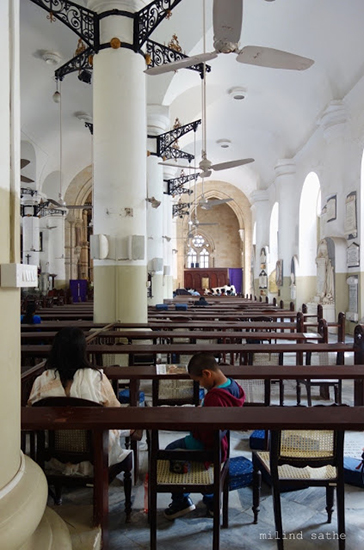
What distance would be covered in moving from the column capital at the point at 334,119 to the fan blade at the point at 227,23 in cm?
783

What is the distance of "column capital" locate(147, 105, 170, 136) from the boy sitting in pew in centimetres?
1012

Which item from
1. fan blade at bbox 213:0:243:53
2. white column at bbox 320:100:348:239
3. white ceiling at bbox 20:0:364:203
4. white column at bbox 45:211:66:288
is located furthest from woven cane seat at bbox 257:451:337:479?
white column at bbox 45:211:66:288

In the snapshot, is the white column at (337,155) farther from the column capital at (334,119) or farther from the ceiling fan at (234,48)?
the ceiling fan at (234,48)

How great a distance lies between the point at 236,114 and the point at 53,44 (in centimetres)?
842

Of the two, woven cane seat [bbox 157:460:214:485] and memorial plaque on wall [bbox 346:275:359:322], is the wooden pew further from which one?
memorial plaque on wall [bbox 346:275:359:322]

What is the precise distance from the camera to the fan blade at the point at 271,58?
15.9 feet

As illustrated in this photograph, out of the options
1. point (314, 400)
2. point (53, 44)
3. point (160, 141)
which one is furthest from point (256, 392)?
point (53, 44)

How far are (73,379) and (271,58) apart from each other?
4143 mm

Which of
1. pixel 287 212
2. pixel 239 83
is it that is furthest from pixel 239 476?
pixel 287 212

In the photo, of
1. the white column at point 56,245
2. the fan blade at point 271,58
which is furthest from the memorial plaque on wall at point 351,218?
the white column at point 56,245

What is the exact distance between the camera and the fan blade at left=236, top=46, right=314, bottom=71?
4844 mm

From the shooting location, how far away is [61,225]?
19.5 metres

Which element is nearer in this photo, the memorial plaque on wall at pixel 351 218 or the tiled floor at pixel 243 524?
the tiled floor at pixel 243 524

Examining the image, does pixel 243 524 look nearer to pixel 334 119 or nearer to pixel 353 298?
pixel 353 298
